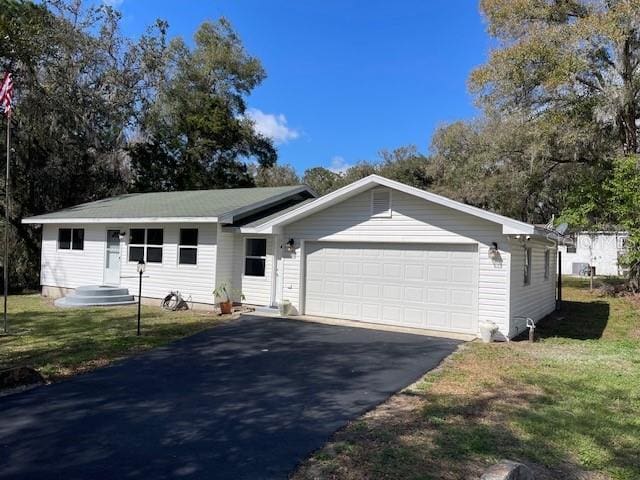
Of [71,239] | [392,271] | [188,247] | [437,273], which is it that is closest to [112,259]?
[71,239]

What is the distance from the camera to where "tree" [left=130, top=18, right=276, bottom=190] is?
1070 inches

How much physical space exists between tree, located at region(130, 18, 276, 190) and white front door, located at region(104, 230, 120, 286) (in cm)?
1127

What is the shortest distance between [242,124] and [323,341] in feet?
74.4

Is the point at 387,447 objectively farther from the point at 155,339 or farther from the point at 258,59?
the point at 258,59

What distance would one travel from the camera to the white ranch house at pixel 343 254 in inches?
412

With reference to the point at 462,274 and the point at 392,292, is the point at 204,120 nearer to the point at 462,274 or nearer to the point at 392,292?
the point at 392,292

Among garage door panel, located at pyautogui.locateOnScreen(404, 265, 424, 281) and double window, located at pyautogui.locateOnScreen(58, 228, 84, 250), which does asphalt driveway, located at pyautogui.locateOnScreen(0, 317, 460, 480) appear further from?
double window, located at pyautogui.locateOnScreen(58, 228, 84, 250)

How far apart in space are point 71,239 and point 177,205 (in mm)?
4673

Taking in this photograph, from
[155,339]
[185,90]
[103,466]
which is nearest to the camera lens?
[103,466]

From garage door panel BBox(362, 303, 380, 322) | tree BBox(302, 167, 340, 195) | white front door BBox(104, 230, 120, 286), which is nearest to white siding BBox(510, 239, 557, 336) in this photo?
garage door panel BBox(362, 303, 380, 322)

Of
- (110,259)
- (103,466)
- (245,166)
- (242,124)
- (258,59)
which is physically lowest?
(103,466)

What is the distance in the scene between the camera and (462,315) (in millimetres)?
10602

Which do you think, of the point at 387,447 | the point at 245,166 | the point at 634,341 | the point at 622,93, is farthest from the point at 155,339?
the point at 245,166

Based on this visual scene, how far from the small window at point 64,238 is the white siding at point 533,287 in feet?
48.4
